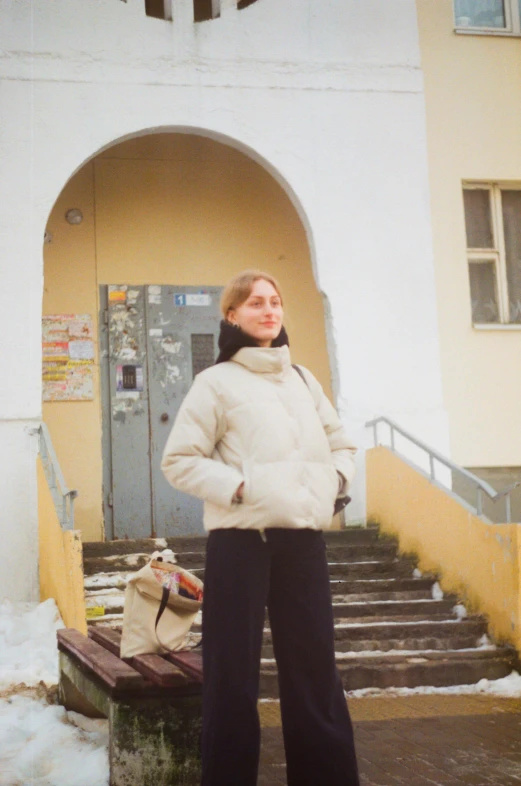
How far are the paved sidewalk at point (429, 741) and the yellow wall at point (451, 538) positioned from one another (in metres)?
1.08

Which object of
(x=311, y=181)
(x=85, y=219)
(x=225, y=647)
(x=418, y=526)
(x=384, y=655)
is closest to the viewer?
(x=225, y=647)

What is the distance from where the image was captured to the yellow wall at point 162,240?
1034 cm

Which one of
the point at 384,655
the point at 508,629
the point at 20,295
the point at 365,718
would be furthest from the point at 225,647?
the point at 20,295

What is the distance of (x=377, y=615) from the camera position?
7742 millimetres

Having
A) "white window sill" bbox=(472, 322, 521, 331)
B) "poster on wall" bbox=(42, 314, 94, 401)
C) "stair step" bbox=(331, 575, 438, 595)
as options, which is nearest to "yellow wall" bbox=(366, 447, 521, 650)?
"stair step" bbox=(331, 575, 438, 595)

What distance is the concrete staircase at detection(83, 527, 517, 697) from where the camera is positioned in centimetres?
672

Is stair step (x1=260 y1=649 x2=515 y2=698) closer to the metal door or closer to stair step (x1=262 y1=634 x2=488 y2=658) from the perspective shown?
stair step (x1=262 y1=634 x2=488 y2=658)

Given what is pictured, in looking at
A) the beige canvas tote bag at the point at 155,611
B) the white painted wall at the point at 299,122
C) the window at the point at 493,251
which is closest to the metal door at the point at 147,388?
the white painted wall at the point at 299,122

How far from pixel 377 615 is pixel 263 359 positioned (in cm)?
445

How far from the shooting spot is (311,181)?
9.98 metres

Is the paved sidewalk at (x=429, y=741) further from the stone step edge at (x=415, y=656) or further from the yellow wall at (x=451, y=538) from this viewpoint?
the yellow wall at (x=451, y=538)

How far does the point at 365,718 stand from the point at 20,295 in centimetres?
507

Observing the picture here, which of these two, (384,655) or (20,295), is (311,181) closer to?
(20,295)

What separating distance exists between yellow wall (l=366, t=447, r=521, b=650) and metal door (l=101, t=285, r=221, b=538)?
2.14m
